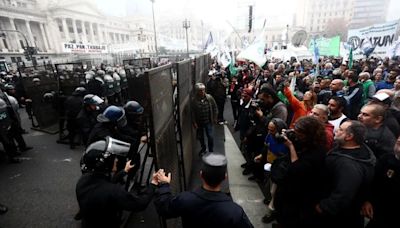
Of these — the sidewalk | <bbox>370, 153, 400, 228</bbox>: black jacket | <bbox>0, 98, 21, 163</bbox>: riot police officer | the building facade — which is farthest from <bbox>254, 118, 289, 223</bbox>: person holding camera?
A: the building facade

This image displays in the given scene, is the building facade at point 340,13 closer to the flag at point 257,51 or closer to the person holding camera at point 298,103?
the flag at point 257,51

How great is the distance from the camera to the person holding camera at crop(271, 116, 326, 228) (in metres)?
2.12

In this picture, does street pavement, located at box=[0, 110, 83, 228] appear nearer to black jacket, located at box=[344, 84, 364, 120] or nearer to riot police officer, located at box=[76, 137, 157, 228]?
riot police officer, located at box=[76, 137, 157, 228]

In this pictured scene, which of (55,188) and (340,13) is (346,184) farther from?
(340,13)

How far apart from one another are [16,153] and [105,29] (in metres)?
88.3

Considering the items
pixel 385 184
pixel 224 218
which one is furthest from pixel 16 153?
pixel 385 184

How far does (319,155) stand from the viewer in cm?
212

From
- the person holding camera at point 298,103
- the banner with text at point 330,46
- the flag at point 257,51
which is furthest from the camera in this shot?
the banner with text at point 330,46

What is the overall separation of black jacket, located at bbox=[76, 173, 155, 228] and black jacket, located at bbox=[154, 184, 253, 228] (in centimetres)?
55

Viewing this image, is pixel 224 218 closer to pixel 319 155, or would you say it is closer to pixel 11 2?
pixel 319 155

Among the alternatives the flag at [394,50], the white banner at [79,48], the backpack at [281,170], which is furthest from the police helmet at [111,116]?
the white banner at [79,48]

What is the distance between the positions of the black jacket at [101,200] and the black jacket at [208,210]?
0.55m

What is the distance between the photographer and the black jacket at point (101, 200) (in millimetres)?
2008

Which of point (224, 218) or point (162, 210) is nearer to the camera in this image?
point (224, 218)
